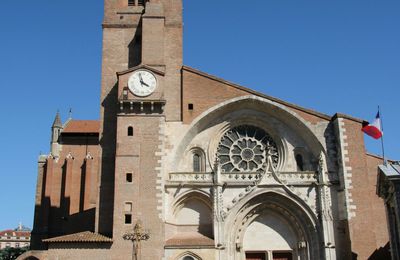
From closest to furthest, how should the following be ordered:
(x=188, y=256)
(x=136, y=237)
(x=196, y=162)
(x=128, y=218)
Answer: (x=136, y=237), (x=188, y=256), (x=128, y=218), (x=196, y=162)

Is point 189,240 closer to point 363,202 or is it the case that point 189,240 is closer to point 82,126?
point 363,202

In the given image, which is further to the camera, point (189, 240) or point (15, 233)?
point (15, 233)

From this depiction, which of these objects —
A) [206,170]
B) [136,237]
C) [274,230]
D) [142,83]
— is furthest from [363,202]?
[142,83]

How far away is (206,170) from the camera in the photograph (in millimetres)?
28750

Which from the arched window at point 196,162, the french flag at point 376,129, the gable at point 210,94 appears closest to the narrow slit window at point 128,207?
the arched window at point 196,162

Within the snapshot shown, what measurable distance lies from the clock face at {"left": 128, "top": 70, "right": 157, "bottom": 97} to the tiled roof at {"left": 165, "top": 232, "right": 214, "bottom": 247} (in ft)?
26.3

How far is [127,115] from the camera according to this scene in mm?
27547

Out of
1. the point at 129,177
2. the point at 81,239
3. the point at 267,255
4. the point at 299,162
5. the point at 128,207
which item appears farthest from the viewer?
the point at 299,162

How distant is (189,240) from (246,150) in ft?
21.8

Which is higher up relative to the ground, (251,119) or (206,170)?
(251,119)

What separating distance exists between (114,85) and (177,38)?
500 centimetres

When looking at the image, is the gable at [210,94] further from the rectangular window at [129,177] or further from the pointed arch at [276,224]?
the pointed arch at [276,224]

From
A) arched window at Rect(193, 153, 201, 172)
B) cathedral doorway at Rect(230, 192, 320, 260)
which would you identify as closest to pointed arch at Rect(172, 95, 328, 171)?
arched window at Rect(193, 153, 201, 172)

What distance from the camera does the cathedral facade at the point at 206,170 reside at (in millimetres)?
25703
